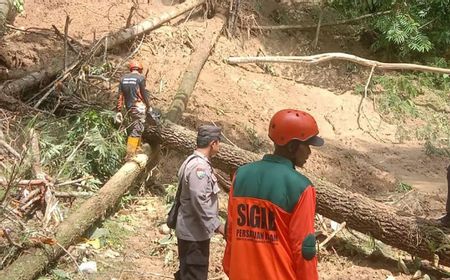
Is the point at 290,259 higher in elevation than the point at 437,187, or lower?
higher

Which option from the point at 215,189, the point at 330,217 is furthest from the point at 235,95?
the point at 215,189

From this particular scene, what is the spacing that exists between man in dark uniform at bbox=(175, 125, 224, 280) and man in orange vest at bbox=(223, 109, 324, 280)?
4.43 feet

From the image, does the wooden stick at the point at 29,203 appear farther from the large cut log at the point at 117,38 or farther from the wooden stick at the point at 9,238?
the large cut log at the point at 117,38

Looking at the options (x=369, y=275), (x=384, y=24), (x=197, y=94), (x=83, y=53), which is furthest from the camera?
(x=384, y=24)

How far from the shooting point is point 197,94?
10.9m

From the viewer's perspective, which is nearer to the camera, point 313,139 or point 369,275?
point 313,139

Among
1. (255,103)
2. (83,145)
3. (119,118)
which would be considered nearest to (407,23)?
(255,103)

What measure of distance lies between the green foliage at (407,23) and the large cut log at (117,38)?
13.0 ft

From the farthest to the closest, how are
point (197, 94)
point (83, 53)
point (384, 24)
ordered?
point (384, 24), point (197, 94), point (83, 53)

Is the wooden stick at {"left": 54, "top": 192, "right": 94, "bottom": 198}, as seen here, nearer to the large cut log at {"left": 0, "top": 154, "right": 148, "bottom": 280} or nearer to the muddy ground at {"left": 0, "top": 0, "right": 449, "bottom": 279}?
the large cut log at {"left": 0, "top": 154, "right": 148, "bottom": 280}

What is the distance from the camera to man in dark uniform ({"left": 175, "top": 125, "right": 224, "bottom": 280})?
4.60 m

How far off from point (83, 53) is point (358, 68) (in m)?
6.80

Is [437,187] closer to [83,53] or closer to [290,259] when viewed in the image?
[83,53]

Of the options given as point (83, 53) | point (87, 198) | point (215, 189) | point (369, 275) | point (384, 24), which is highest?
point (384, 24)
